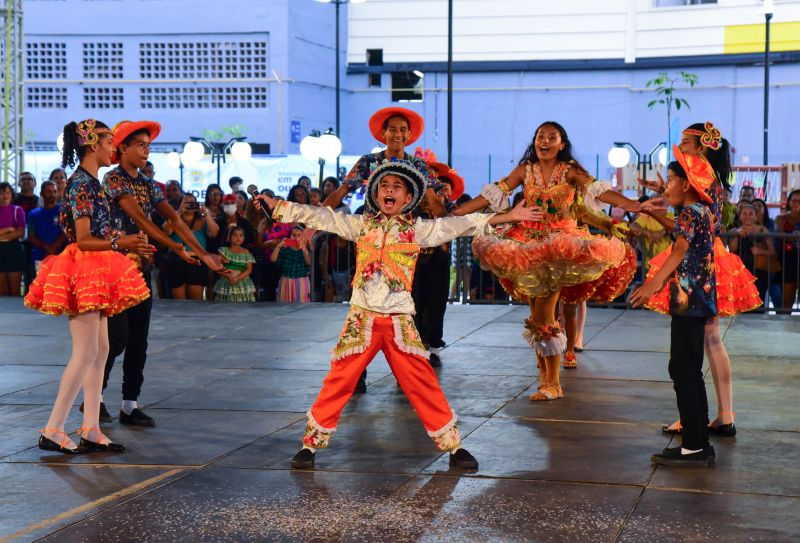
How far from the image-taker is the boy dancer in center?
21.2 ft

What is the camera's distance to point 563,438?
23.8 feet

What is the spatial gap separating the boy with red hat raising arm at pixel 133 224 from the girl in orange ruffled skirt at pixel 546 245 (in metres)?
2.11

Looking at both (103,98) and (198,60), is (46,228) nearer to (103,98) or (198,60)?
(198,60)

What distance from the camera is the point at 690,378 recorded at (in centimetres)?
661

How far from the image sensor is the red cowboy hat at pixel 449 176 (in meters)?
9.43

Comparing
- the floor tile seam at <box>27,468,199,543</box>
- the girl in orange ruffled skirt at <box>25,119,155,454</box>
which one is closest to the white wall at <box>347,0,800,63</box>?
the girl in orange ruffled skirt at <box>25,119,155,454</box>

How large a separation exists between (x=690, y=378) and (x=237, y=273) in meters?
9.58

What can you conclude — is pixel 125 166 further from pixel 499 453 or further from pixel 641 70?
pixel 641 70

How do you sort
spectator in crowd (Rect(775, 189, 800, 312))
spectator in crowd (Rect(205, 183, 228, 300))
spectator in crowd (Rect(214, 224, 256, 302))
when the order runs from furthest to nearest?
spectator in crowd (Rect(205, 183, 228, 300)) → spectator in crowd (Rect(214, 224, 256, 302)) → spectator in crowd (Rect(775, 189, 800, 312))

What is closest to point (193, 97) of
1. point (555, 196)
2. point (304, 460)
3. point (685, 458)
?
point (555, 196)

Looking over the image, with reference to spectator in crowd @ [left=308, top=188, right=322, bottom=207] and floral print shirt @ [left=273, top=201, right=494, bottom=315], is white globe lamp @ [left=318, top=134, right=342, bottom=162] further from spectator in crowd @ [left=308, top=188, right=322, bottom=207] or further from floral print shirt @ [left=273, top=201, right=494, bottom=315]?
floral print shirt @ [left=273, top=201, right=494, bottom=315]

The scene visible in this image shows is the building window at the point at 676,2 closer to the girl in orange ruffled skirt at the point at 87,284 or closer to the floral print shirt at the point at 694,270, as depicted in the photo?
the floral print shirt at the point at 694,270

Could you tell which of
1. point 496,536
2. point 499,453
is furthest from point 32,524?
point 499,453

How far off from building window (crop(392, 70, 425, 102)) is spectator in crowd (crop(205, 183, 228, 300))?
2657 centimetres
